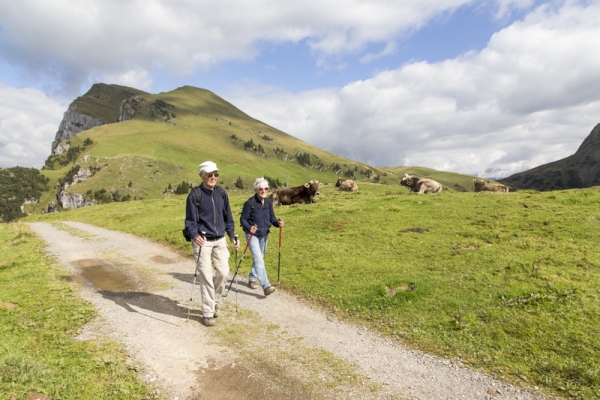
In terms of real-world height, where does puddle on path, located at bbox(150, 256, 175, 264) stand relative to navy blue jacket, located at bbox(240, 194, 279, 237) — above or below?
below

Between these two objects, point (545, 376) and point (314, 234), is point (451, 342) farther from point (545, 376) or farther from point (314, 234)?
point (314, 234)

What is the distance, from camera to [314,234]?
18.0 m

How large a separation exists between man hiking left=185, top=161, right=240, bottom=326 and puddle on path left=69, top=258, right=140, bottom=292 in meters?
4.25

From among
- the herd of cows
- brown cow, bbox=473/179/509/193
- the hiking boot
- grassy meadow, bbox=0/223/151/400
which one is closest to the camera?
grassy meadow, bbox=0/223/151/400

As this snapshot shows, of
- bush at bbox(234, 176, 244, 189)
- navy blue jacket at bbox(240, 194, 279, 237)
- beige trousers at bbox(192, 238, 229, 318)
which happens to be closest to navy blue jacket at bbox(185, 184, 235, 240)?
beige trousers at bbox(192, 238, 229, 318)

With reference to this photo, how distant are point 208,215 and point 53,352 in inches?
168

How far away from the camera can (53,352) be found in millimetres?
6578

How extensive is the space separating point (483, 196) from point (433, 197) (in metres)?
3.02

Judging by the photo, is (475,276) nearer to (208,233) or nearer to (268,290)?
(268,290)

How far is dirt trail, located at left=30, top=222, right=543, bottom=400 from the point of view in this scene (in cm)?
583

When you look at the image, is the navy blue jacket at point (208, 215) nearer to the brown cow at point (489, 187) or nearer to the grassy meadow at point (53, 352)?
the grassy meadow at point (53, 352)

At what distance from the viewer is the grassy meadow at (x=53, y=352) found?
5.30 meters

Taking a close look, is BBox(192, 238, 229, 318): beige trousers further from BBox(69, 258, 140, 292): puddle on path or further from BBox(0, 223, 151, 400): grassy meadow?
BBox(69, 258, 140, 292): puddle on path

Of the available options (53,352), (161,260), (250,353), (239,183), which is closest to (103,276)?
(161,260)
